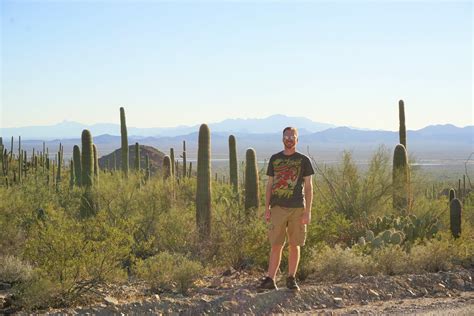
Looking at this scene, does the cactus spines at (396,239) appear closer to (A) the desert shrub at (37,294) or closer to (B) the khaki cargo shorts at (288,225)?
(B) the khaki cargo shorts at (288,225)

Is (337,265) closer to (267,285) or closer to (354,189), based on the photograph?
(267,285)

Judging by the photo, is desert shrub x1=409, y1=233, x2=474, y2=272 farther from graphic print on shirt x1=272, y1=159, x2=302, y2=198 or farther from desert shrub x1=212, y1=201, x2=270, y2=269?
graphic print on shirt x1=272, y1=159, x2=302, y2=198

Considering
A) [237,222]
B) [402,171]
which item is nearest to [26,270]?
[237,222]

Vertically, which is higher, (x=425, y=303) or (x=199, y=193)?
(x=199, y=193)

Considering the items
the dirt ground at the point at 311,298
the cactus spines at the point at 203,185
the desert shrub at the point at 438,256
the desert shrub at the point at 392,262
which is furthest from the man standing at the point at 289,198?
the cactus spines at the point at 203,185

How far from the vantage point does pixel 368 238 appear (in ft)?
47.9

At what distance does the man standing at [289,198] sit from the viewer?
10.4 meters

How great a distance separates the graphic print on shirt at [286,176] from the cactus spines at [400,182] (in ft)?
31.5

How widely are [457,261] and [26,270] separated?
7853mm

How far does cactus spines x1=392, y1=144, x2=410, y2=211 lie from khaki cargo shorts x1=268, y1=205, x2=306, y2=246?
31.0 ft

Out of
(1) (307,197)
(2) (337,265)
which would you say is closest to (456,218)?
(2) (337,265)

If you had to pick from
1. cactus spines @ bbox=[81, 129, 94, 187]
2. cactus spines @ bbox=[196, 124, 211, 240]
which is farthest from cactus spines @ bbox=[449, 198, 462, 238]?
cactus spines @ bbox=[81, 129, 94, 187]

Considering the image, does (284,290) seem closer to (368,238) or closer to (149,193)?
(368,238)

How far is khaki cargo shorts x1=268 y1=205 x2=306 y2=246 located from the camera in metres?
10.4
